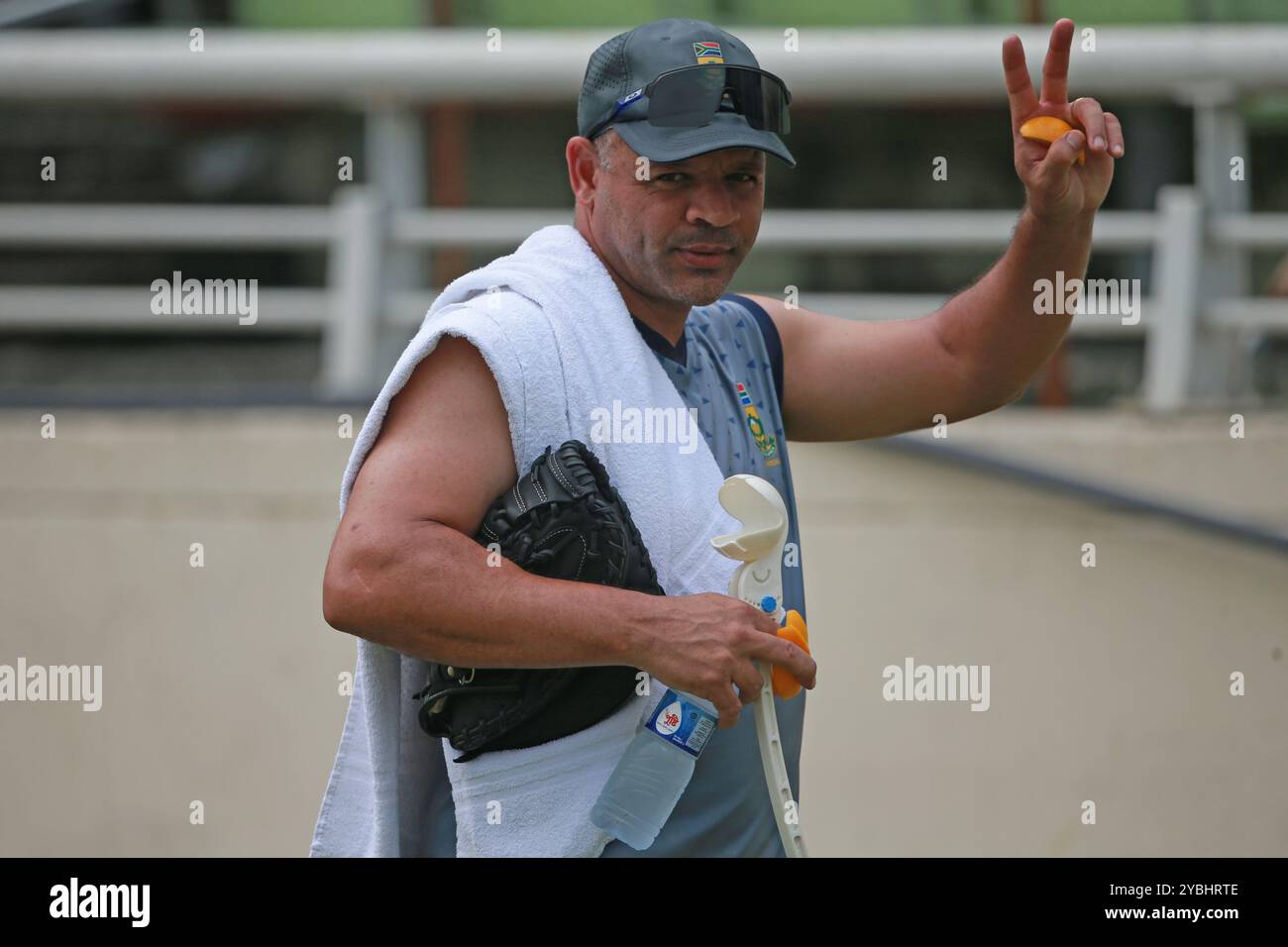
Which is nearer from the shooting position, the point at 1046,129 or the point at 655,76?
the point at 655,76

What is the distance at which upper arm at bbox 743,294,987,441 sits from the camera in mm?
2525

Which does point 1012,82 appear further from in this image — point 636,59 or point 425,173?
point 425,173

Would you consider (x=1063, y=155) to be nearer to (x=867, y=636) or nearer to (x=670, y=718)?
(x=670, y=718)

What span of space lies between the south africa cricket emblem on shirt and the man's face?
0.24 metres

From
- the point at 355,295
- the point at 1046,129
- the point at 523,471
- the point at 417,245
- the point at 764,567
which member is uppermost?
the point at 417,245

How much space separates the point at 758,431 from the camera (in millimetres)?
2305

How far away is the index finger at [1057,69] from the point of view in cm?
222

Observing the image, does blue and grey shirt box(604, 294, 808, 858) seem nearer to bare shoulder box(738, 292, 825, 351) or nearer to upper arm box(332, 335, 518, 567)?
bare shoulder box(738, 292, 825, 351)

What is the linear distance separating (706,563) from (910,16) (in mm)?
3183

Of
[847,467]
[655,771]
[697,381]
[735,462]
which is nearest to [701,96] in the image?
[697,381]

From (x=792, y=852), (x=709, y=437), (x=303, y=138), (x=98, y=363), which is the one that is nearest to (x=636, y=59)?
(x=709, y=437)

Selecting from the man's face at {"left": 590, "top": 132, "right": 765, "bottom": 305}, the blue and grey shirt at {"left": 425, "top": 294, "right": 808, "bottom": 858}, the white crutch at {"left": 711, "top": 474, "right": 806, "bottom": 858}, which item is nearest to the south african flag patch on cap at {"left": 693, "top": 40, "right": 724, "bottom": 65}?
the man's face at {"left": 590, "top": 132, "right": 765, "bottom": 305}

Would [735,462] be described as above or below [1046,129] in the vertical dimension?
below

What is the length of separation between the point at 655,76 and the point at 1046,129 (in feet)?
1.94
